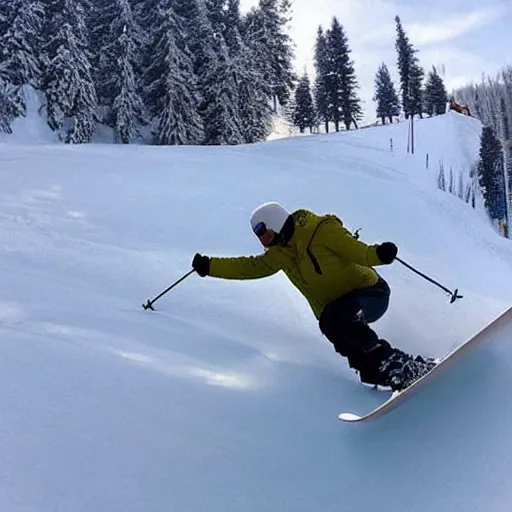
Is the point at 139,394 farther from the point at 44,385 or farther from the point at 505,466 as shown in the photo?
the point at 505,466

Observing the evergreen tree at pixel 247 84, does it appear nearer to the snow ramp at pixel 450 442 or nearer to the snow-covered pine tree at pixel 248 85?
the snow-covered pine tree at pixel 248 85

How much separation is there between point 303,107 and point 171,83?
2571 cm

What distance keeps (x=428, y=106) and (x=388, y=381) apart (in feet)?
203

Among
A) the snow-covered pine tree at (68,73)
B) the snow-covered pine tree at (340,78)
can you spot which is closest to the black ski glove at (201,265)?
the snow-covered pine tree at (68,73)

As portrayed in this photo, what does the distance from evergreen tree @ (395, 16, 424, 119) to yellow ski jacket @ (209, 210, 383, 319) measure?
4932cm

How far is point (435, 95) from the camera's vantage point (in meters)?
59.9

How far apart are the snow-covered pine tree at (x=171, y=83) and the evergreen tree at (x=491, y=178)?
2162cm

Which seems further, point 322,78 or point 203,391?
point 322,78

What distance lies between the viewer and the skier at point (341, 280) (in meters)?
3.35

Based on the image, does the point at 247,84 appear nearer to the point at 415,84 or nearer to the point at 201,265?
the point at 415,84

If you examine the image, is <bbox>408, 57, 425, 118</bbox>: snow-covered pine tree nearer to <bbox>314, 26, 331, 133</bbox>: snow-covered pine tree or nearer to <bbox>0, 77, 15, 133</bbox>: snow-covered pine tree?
<bbox>314, 26, 331, 133</bbox>: snow-covered pine tree

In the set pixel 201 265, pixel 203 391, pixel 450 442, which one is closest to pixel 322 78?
pixel 201 265

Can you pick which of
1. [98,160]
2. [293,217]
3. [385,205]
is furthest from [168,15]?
[293,217]

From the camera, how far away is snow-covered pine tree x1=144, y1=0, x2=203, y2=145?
27.2 meters
